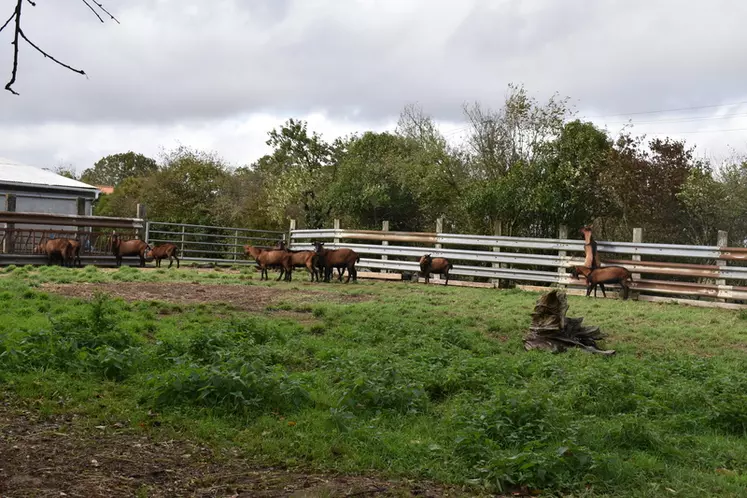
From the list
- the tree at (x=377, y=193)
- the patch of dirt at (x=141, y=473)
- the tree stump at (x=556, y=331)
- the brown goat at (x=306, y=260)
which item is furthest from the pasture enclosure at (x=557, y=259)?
the patch of dirt at (x=141, y=473)

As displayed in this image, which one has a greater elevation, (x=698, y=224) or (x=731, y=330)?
(x=698, y=224)

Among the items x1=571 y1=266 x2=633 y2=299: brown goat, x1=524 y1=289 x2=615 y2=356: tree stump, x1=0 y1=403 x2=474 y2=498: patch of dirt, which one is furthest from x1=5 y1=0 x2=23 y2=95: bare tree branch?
x1=571 y1=266 x2=633 y2=299: brown goat

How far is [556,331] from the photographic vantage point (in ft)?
29.9

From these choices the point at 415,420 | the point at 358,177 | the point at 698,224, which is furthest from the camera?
the point at 358,177

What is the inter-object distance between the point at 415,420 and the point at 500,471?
1376mm

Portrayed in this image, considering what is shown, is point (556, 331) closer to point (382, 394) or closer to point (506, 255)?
point (382, 394)

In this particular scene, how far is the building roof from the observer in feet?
96.4

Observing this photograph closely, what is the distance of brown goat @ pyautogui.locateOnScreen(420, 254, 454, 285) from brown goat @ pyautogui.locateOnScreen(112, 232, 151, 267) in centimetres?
874

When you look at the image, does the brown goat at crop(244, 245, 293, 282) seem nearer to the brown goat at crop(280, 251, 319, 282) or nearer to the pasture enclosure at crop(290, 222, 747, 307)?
the brown goat at crop(280, 251, 319, 282)

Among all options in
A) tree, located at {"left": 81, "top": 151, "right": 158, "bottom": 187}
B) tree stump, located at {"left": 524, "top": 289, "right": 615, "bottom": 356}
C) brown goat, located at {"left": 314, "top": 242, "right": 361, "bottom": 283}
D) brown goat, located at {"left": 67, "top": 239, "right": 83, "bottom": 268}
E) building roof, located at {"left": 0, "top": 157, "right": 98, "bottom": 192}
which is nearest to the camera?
tree stump, located at {"left": 524, "top": 289, "right": 615, "bottom": 356}

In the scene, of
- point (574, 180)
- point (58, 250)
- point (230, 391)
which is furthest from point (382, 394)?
point (58, 250)

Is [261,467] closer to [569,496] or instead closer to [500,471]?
[500,471]

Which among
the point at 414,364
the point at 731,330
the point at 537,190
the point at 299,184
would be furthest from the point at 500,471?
the point at 299,184

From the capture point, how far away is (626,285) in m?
16.8
